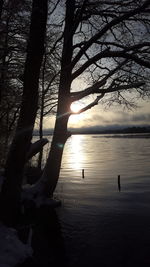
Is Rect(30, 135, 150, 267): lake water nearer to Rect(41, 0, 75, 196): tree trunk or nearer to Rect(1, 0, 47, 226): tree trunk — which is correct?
Rect(41, 0, 75, 196): tree trunk

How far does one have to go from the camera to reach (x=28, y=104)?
8227 millimetres

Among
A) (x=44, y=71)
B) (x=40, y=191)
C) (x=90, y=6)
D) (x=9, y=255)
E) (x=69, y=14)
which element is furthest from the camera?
(x=44, y=71)

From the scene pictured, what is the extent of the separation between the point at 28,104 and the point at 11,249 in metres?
4.00

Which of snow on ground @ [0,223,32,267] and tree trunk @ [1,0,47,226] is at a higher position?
tree trunk @ [1,0,47,226]

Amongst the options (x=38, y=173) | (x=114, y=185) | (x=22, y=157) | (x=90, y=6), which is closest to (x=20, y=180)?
(x=22, y=157)

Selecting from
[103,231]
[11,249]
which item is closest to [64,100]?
[103,231]

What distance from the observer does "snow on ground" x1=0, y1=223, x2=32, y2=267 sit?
6.39 metres

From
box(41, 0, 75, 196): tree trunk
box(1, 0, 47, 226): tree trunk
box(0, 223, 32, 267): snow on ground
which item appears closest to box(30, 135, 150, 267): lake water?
box(0, 223, 32, 267): snow on ground

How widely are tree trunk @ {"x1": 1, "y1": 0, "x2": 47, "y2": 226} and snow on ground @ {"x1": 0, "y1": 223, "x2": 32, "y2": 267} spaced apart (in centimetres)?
98

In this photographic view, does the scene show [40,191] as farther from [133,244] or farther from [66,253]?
[133,244]

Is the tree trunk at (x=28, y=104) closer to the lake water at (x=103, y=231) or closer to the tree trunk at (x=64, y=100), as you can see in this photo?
the lake water at (x=103, y=231)

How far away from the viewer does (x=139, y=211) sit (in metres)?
15.2

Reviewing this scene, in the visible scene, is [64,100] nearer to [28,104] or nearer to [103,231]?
[28,104]

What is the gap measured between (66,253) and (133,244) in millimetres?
2549
